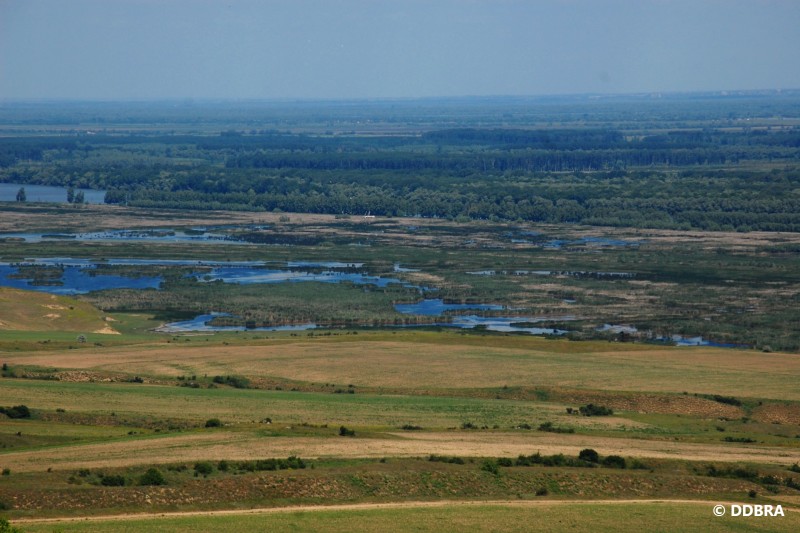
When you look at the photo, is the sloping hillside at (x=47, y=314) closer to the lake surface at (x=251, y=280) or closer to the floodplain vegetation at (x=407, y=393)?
the floodplain vegetation at (x=407, y=393)

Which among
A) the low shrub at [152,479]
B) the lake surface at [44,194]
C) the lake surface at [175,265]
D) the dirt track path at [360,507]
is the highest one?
the low shrub at [152,479]

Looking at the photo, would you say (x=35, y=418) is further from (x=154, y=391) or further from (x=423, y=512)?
(x=423, y=512)

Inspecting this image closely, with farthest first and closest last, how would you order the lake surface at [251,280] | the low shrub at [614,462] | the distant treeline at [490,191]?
the distant treeline at [490,191] < the lake surface at [251,280] < the low shrub at [614,462]

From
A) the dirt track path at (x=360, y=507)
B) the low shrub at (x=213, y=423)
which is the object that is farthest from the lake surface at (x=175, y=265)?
the dirt track path at (x=360, y=507)

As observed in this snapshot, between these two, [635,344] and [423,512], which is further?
[635,344]

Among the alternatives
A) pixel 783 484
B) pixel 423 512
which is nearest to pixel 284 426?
pixel 423 512
